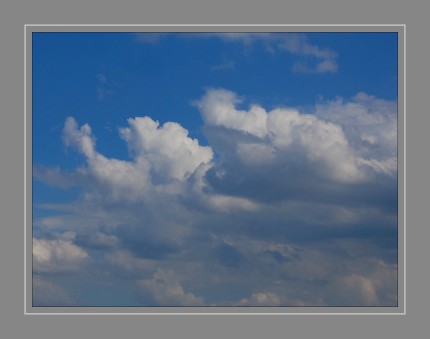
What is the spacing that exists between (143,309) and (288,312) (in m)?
7.18

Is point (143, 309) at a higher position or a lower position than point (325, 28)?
lower

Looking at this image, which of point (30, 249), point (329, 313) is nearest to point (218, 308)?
point (329, 313)

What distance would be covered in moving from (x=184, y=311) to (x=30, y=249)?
8.21m

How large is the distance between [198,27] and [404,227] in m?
14.0

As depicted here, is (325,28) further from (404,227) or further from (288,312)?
(288,312)

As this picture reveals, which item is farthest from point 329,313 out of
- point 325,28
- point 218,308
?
point 325,28

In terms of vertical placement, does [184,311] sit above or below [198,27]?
below

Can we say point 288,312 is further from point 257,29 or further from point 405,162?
point 257,29

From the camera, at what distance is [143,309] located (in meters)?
50.7

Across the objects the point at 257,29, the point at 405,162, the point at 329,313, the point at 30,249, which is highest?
the point at 257,29

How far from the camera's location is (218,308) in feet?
167

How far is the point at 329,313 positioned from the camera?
50.7 meters

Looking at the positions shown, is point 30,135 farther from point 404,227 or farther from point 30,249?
point 404,227

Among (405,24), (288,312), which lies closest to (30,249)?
(288,312)
